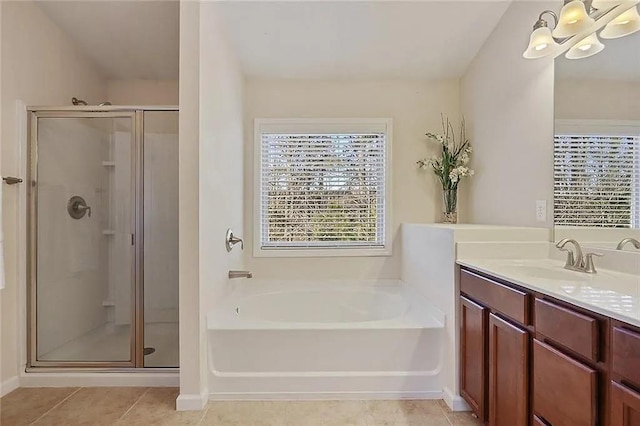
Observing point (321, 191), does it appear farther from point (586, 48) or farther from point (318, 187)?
point (586, 48)

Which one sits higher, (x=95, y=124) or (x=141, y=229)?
(x=95, y=124)

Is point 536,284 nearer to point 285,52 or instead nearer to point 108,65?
point 285,52

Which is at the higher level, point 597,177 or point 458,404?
point 597,177

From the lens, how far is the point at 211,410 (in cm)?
198

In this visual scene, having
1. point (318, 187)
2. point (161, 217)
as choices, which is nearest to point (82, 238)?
point (161, 217)

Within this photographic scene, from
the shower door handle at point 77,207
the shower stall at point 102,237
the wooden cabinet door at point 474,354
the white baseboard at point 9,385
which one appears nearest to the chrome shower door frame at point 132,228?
the shower stall at point 102,237

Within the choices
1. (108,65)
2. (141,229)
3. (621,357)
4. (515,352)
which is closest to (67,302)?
(141,229)

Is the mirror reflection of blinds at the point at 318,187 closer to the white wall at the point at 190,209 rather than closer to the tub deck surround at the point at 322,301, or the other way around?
the tub deck surround at the point at 322,301

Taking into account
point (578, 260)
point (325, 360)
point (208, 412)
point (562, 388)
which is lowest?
point (208, 412)

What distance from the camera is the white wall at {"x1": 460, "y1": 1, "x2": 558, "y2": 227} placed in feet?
6.97

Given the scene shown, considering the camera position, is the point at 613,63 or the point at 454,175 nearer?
the point at 613,63

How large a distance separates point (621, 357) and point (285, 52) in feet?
8.91

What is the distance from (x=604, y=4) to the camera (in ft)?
5.33

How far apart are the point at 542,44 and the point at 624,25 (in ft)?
1.29
